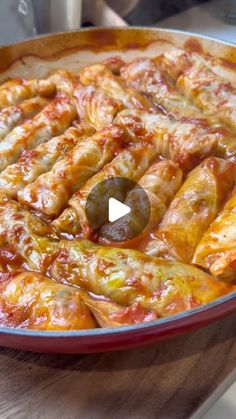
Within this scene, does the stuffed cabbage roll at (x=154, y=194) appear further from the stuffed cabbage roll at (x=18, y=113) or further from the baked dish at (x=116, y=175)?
the stuffed cabbage roll at (x=18, y=113)

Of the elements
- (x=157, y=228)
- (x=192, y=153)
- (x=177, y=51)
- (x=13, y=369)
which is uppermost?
(x=177, y=51)

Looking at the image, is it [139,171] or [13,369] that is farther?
[139,171]

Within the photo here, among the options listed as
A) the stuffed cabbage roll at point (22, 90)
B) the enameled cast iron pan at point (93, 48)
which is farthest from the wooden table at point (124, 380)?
the enameled cast iron pan at point (93, 48)

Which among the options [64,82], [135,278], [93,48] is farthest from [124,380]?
[93,48]

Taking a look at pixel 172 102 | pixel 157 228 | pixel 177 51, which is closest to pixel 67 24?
pixel 177 51

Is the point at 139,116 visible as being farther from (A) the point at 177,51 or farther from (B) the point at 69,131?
(A) the point at 177,51

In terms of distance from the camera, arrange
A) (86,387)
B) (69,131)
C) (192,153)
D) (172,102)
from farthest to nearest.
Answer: (172,102) → (69,131) → (192,153) → (86,387)

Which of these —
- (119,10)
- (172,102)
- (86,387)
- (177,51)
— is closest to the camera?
(86,387)
